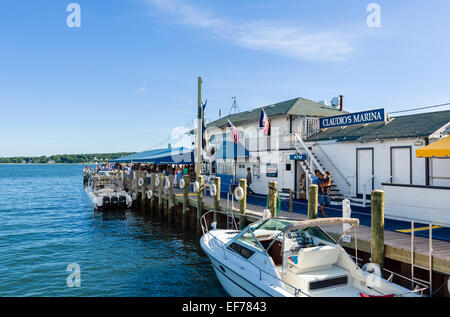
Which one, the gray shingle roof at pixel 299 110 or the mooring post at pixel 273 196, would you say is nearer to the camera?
the mooring post at pixel 273 196

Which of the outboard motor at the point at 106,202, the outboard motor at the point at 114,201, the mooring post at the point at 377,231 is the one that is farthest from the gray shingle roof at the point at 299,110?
the mooring post at the point at 377,231

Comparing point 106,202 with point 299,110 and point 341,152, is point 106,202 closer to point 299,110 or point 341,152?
point 299,110

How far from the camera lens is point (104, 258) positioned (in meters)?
12.8

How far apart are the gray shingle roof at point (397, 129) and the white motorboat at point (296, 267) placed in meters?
8.67

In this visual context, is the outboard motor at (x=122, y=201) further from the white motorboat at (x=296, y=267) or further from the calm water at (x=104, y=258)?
the white motorboat at (x=296, y=267)

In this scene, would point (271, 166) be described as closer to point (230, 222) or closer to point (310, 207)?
point (230, 222)

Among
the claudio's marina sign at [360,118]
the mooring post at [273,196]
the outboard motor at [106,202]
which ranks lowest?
the outboard motor at [106,202]

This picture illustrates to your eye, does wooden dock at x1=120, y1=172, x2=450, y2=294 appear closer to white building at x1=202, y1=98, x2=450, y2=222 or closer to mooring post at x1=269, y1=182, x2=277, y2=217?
mooring post at x1=269, y1=182, x2=277, y2=217

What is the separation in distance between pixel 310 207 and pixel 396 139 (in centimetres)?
697

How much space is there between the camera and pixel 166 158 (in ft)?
75.1

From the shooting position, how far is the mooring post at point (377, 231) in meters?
7.80
